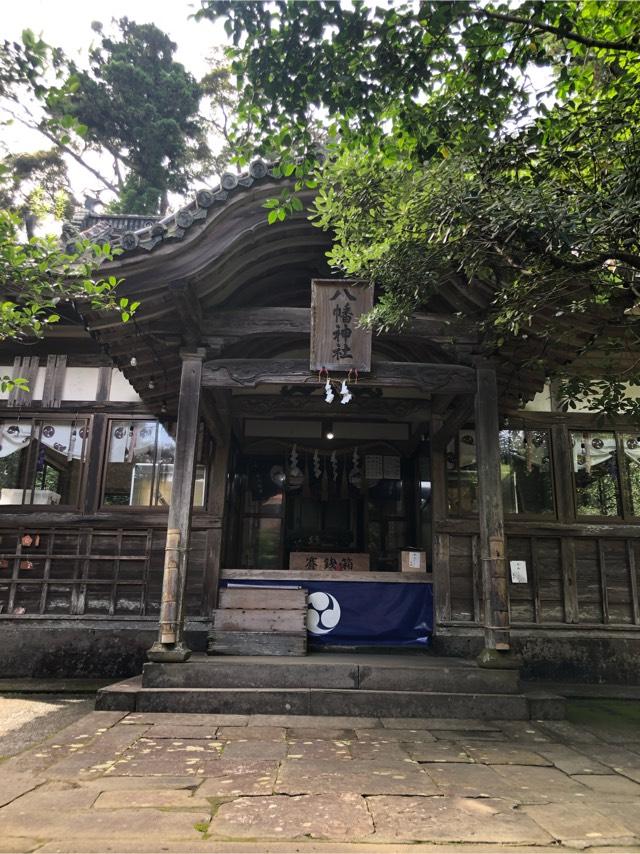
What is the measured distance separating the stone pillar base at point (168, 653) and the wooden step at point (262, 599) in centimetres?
162

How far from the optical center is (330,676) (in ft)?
22.0

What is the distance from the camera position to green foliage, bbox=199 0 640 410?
13.9ft

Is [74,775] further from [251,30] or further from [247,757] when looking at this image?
[251,30]

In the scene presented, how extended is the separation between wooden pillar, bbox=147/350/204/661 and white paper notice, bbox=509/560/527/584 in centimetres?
533

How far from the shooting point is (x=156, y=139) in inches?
989

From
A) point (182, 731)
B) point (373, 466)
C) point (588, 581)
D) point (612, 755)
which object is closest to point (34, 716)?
point (182, 731)

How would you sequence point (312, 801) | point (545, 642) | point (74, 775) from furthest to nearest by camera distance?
point (545, 642) < point (74, 775) < point (312, 801)

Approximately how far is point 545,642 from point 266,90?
8574mm

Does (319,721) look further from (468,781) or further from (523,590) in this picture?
(523,590)

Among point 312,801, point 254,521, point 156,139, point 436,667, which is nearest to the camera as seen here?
point 312,801

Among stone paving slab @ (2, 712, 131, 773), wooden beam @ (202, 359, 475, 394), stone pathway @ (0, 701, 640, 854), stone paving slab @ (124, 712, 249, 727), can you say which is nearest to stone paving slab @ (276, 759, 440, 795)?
stone pathway @ (0, 701, 640, 854)

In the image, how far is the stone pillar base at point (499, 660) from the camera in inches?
260

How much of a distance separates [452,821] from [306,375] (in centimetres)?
481

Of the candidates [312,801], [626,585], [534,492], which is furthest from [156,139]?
[312,801]
